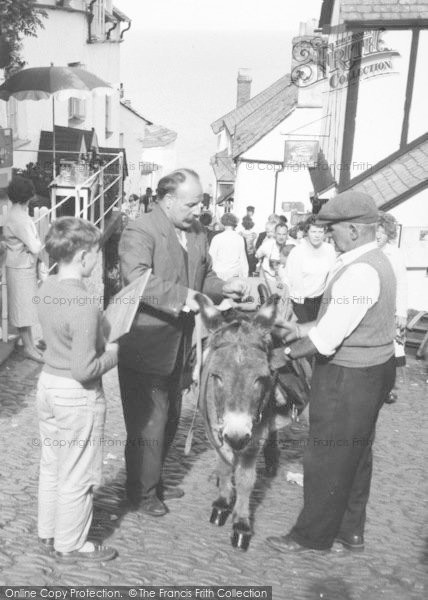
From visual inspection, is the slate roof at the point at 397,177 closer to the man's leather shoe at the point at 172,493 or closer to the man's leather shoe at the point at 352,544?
the man's leather shoe at the point at 172,493

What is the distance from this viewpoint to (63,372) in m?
4.36

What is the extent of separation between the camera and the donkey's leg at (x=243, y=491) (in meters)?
5.14

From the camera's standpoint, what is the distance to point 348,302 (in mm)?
4527

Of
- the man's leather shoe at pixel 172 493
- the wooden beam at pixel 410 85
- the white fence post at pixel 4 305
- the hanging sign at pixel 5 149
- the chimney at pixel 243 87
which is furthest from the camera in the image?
the chimney at pixel 243 87

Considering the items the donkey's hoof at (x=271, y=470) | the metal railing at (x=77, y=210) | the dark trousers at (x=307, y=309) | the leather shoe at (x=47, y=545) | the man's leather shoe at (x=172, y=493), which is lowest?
the donkey's hoof at (x=271, y=470)

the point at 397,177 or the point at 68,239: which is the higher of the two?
the point at 68,239

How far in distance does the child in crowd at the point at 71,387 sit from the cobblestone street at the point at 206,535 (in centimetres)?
34

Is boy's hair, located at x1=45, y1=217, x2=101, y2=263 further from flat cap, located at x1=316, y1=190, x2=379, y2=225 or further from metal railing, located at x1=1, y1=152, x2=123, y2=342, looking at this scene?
metal railing, located at x1=1, y1=152, x2=123, y2=342

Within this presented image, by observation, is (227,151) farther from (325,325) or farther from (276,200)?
(325,325)

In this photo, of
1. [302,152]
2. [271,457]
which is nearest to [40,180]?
[302,152]

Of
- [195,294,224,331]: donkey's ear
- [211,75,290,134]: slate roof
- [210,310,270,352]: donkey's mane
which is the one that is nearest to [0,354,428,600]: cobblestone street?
[210,310,270,352]: donkey's mane

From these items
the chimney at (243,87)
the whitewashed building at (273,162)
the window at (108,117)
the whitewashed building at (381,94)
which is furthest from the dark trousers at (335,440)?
the chimney at (243,87)

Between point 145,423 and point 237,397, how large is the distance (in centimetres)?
97

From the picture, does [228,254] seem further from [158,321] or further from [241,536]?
[241,536]
